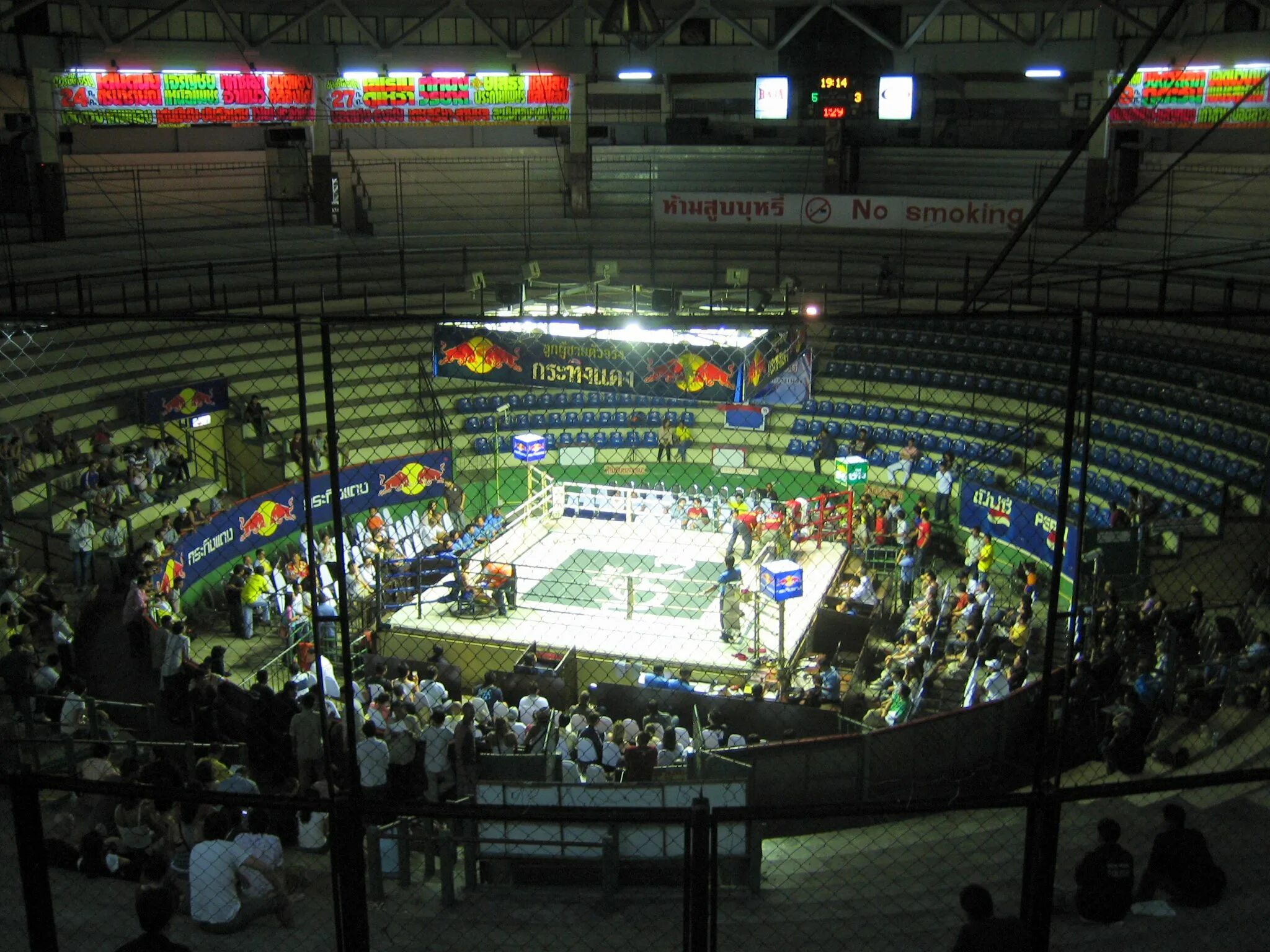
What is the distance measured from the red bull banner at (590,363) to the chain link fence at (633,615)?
50 mm

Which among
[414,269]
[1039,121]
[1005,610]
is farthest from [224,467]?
[1039,121]

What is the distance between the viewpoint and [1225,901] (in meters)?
7.62

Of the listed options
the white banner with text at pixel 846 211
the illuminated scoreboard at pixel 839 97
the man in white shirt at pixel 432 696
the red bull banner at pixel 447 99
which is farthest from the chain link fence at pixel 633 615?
the red bull banner at pixel 447 99

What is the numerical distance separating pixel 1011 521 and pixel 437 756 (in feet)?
37.9

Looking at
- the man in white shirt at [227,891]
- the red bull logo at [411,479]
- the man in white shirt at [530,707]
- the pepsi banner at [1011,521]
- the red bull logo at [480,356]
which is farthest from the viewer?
the red bull logo at [411,479]

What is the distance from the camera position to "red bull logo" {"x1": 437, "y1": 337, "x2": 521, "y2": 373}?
17219 mm

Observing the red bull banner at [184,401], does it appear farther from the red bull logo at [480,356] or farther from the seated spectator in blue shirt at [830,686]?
the seated spectator in blue shirt at [830,686]

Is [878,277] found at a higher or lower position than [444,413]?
higher

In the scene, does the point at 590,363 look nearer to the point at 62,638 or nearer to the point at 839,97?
the point at 62,638

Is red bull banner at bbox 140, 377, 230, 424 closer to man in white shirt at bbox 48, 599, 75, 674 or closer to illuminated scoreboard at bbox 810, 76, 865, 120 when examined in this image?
man in white shirt at bbox 48, 599, 75, 674

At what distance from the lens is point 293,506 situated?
2158cm

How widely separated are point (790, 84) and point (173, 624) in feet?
67.0

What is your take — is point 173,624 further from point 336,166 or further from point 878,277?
point 336,166

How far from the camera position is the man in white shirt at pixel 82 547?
16859 mm
